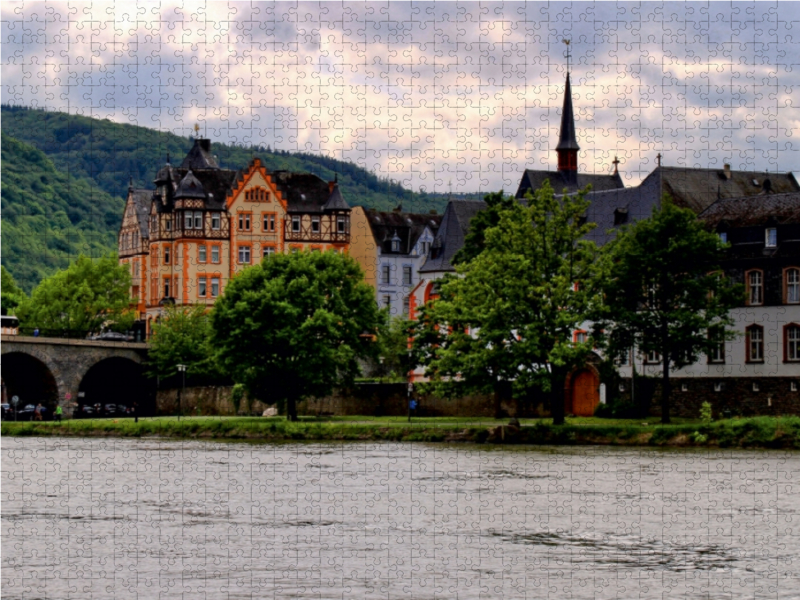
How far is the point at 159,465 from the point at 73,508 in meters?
15.0

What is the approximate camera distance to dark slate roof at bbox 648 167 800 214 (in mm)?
94750

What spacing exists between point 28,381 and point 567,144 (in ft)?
149

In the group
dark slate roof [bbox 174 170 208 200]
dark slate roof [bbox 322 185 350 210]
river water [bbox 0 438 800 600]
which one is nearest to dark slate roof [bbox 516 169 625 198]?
dark slate roof [bbox 322 185 350 210]

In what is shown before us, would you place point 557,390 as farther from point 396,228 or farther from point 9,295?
point 9,295

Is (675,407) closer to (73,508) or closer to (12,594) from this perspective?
(73,508)

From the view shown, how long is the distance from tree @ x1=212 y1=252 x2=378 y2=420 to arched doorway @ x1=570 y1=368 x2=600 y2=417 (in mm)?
10926

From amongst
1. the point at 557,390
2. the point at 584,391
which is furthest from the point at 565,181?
the point at 557,390

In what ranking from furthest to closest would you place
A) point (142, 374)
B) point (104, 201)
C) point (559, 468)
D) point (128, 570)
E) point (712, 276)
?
point (142, 374) → point (104, 201) → point (712, 276) → point (559, 468) → point (128, 570)

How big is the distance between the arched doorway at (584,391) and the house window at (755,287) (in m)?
10.2

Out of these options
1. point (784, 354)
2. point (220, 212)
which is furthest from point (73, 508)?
point (220, 212)

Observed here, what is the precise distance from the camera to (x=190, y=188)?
422ft

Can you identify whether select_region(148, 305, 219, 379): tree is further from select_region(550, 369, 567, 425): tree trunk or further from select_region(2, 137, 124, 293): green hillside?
select_region(550, 369, 567, 425): tree trunk

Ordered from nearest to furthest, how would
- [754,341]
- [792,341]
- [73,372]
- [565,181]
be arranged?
[792,341] < [754,341] < [73,372] < [565,181]

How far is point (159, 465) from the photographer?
52594mm
